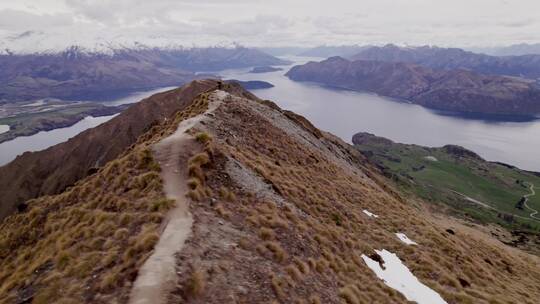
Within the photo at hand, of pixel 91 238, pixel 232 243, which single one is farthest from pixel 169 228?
pixel 91 238

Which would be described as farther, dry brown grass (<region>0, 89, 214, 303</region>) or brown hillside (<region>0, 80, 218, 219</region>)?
brown hillside (<region>0, 80, 218, 219</region>)

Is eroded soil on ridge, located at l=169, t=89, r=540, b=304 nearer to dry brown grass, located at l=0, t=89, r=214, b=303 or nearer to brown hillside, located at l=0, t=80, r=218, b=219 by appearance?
dry brown grass, located at l=0, t=89, r=214, b=303

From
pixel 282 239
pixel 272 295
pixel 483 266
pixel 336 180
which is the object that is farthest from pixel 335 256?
pixel 336 180

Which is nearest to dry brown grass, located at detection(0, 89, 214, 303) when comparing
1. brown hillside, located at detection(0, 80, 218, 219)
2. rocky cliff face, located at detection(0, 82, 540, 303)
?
rocky cliff face, located at detection(0, 82, 540, 303)

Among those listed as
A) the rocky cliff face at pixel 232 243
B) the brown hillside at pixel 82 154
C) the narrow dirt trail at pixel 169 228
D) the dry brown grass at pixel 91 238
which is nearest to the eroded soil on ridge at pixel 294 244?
the rocky cliff face at pixel 232 243

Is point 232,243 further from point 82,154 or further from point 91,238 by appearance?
point 82,154

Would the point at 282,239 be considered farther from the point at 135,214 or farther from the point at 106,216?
the point at 106,216

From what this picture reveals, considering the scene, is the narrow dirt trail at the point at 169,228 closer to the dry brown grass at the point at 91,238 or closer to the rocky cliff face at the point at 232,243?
the rocky cliff face at the point at 232,243
